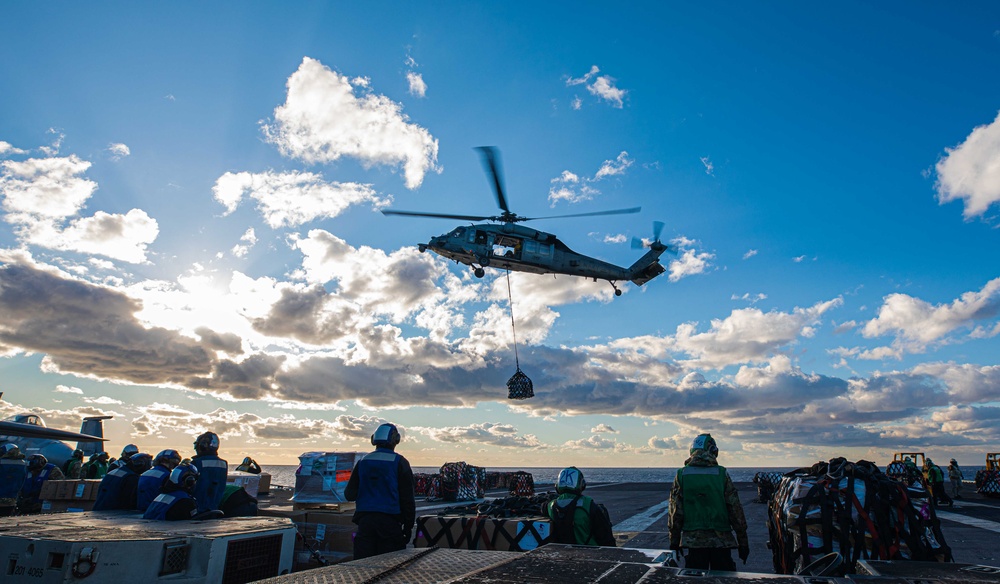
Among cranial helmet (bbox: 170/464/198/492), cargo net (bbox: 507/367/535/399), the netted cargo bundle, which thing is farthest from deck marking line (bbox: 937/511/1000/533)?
the netted cargo bundle

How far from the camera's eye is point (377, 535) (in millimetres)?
6281

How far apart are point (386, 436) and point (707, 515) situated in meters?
3.61

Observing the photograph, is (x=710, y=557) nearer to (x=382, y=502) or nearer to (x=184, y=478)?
(x=382, y=502)

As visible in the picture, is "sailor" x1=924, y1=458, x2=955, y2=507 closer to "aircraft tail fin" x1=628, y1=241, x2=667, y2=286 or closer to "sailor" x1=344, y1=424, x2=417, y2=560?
"aircraft tail fin" x1=628, y1=241, x2=667, y2=286

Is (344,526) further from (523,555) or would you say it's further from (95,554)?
(523,555)

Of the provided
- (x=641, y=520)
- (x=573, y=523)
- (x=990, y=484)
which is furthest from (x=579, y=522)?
(x=990, y=484)

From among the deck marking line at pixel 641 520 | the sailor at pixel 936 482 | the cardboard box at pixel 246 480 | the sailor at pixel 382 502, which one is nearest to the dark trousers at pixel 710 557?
the sailor at pixel 382 502

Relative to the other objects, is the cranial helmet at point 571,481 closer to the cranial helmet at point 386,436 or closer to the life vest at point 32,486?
the cranial helmet at point 386,436

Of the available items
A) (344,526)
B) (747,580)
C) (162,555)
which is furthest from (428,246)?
(747,580)

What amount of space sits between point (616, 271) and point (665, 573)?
23719mm

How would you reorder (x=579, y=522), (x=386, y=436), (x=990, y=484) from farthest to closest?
(x=990, y=484), (x=386, y=436), (x=579, y=522)

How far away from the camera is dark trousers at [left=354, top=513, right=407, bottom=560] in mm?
6250

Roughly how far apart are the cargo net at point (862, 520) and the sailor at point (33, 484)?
13.6 m

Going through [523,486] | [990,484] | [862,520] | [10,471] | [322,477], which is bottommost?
[523,486]
